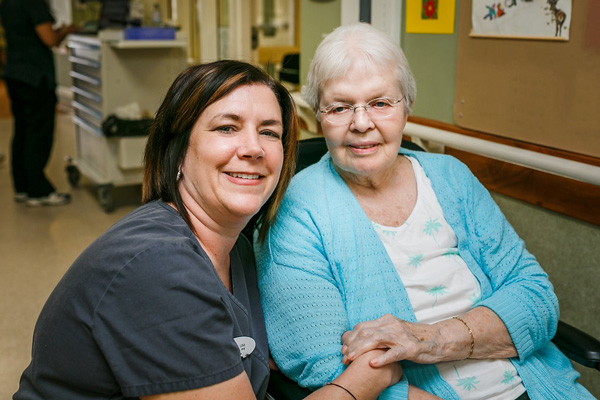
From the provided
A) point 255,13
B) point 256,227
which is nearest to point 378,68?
point 256,227

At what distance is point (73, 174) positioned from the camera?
18.7 feet

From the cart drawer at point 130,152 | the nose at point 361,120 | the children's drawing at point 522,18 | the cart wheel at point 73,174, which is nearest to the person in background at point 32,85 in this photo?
the cart wheel at point 73,174

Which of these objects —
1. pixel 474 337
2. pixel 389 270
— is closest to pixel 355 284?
pixel 389 270

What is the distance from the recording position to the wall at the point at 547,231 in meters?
2.02

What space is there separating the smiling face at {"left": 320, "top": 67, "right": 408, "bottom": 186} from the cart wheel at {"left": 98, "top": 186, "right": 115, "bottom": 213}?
3.55 meters

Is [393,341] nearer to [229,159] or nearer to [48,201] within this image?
[229,159]

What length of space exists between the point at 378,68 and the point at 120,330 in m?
0.92

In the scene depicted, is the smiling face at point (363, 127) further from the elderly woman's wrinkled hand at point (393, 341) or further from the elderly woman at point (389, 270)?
the elderly woman's wrinkled hand at point (393, 341)

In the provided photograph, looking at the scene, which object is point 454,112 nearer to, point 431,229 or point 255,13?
point 431,229

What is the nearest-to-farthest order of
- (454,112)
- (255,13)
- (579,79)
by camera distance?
(579,79)
(454,112)
(255,13)

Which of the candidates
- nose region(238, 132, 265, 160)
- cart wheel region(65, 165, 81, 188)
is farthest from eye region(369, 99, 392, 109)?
cart wheel region(65, 165, 81, 188)

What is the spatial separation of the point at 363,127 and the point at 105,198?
3.71 m

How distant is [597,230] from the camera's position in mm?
1946

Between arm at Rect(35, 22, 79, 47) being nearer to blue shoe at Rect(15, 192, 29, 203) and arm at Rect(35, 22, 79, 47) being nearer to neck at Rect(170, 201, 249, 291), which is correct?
blue shoe at Rect(15, 192, 29, 203)
